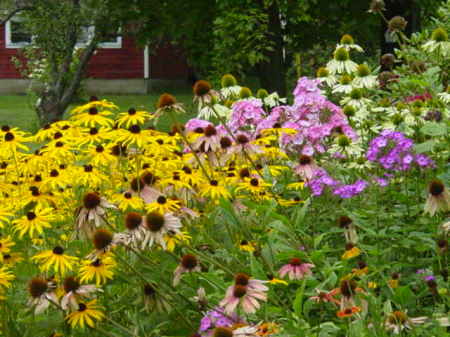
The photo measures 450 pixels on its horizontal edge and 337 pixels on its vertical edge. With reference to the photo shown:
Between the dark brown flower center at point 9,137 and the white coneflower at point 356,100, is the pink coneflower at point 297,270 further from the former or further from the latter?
the white coneflower at point 356,100

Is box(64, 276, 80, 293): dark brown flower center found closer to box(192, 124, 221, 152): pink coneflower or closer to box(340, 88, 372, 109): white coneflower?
box(192, 124, 221, 152): pink coneflower

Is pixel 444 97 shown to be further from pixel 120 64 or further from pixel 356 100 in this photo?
pixel 120 64

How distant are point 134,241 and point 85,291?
25cm

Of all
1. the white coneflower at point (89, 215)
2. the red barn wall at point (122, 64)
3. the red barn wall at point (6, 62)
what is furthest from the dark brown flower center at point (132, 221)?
the red barn wall at point (6, 62)

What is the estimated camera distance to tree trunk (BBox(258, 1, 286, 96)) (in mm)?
13570

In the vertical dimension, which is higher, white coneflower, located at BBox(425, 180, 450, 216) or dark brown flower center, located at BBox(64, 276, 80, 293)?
white coneflower, located at BBox(425, 180, 450, 216)

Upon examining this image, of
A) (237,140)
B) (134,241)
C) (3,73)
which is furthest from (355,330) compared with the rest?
(3,73)

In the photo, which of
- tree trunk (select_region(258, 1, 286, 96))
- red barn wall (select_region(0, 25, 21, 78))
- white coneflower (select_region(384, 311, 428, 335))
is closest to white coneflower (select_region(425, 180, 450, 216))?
white coneflower (select_region(384, 311, 428, 335))

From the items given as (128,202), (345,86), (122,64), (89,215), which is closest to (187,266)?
(89,215)

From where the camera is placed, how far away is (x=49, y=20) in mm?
15125

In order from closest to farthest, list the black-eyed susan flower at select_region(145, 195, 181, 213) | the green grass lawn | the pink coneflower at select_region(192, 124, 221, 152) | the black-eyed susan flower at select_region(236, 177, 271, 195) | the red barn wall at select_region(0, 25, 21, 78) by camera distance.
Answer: the black-eyed susan flower at select_region(145, 195, 181, 213) → the pink coneflower at select_region(192, 124, 221, 152) → the black-eyed susan flower at select_region(236, 177, 271, 195) → the green grass lawn → the red barn wall at select_region(0, 25, 21, 78)

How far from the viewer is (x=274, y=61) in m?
13.7

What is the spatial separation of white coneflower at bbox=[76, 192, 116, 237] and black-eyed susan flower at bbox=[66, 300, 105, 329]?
0.25 metres

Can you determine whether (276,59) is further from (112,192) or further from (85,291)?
(85,291)
